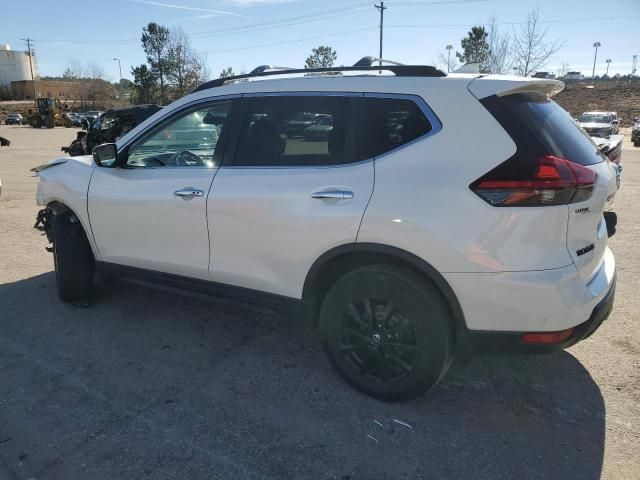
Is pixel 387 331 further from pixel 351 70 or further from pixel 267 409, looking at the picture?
pixel 351 70

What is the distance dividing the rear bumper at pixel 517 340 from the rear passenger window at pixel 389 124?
3.60 ft

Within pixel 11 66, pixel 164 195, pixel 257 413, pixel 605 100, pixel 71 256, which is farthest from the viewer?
pixel 11 66

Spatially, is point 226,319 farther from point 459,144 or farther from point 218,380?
point 459,144

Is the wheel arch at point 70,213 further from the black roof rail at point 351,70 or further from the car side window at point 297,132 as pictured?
the car side window at point 297,132

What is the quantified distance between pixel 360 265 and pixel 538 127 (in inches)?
46.6

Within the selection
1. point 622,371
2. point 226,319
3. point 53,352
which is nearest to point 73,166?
point 53,352

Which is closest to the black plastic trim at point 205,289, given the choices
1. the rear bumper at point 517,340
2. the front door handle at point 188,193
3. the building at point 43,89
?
the front door handle at point 188,193

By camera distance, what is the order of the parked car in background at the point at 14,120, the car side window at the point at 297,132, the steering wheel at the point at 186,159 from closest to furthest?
the car side window at the point at 297,132
the steering wheel at the point at 186,159
the parked car in background at the point at 14,120

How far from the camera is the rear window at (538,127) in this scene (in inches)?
98.3

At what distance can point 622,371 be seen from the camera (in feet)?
10.9

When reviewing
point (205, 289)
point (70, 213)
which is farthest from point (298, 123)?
point (70, 213)

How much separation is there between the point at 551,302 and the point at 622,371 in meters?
1.33

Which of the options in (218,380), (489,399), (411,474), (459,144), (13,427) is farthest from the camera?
(218,380)

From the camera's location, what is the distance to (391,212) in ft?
8.79
